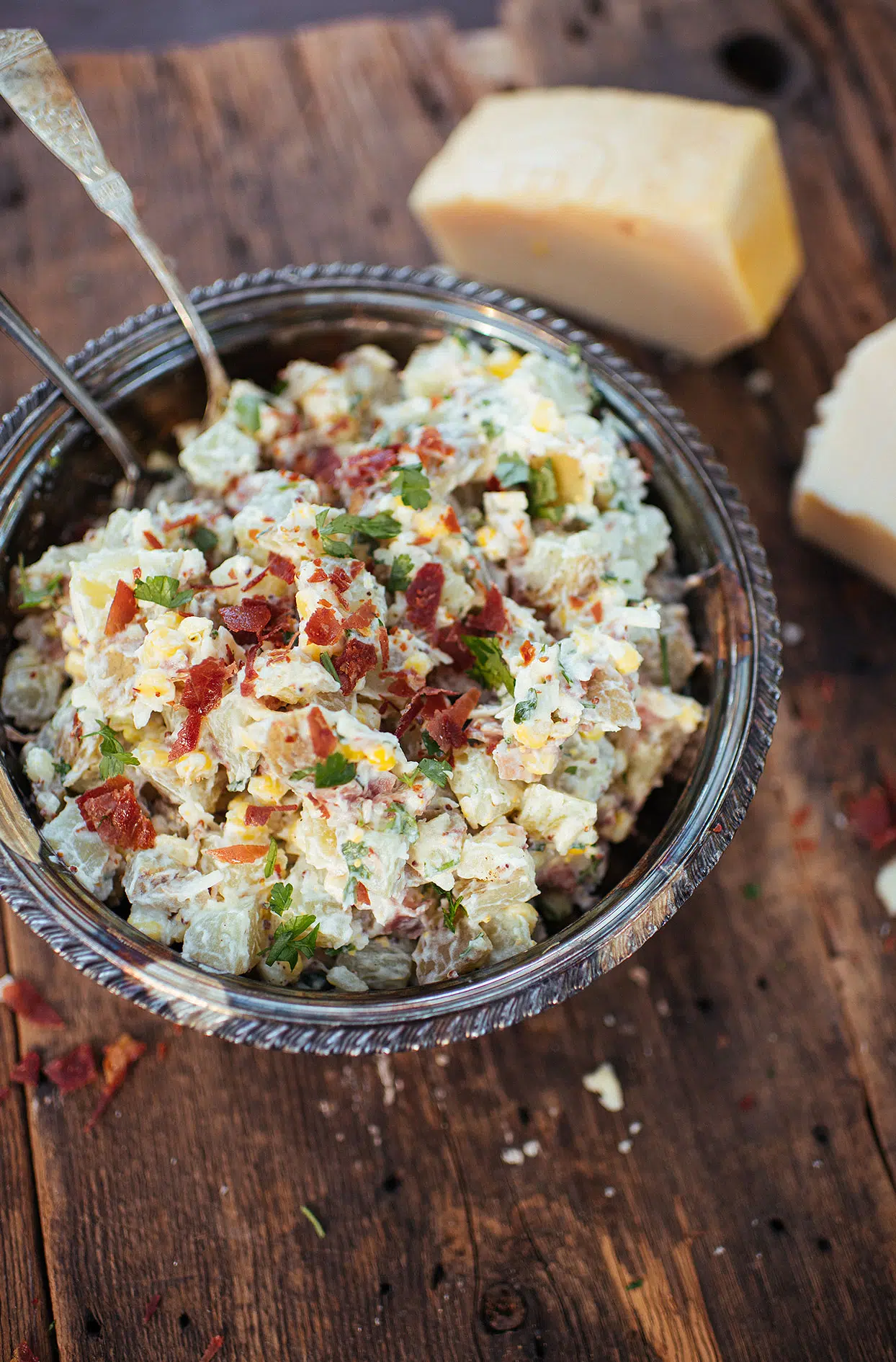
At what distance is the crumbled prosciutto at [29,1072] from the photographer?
2309mm

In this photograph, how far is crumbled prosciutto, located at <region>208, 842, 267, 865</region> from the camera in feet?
5.77

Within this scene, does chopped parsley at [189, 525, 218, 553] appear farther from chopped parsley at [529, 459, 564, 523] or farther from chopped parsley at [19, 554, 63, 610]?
chopped parsley at [529, 459, 564, 523]

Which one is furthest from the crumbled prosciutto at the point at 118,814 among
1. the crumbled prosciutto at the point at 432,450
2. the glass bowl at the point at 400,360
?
the crumbled prosciutto at the point at 432,450

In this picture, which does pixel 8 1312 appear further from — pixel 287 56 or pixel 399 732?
pixel 287 56

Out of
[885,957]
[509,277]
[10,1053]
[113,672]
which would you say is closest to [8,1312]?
[10,1053]

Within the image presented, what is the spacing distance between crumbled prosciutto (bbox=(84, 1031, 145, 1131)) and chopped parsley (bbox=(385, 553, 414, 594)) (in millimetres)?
1220

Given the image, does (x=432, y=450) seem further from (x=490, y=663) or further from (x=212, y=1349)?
(x=212, y=1349)

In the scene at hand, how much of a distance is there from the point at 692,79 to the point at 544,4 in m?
0.51

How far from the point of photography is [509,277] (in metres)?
2.96

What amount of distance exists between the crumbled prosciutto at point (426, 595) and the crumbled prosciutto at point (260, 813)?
0.38m

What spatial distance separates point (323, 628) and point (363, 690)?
0.15 meters

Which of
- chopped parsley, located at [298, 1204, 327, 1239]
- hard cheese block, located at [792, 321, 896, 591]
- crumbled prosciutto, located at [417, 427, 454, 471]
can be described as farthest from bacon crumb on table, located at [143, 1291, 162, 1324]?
hard cheese block, located at [792, 321, 896, 591]

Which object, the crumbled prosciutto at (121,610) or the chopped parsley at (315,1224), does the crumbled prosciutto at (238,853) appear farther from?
the chopped parsley at (315,1224)

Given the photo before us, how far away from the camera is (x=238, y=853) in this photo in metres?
1.76
